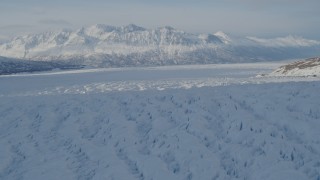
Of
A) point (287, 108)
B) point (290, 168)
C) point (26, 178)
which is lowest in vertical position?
point (26, 178)

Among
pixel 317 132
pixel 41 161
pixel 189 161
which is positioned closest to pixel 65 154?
pixel 41 161

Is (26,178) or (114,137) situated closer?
(26,178)

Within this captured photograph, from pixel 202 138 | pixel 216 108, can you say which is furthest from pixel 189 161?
pixel 216 108

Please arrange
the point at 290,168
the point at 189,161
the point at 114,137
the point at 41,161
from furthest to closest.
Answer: the point at 114,137, the point at 41,161, the point at 189,161, the point at 290,168

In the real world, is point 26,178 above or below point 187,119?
below

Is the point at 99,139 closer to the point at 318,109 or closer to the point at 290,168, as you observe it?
the point at 290,168

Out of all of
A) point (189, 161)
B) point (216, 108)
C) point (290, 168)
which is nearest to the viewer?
point (290, 168)
